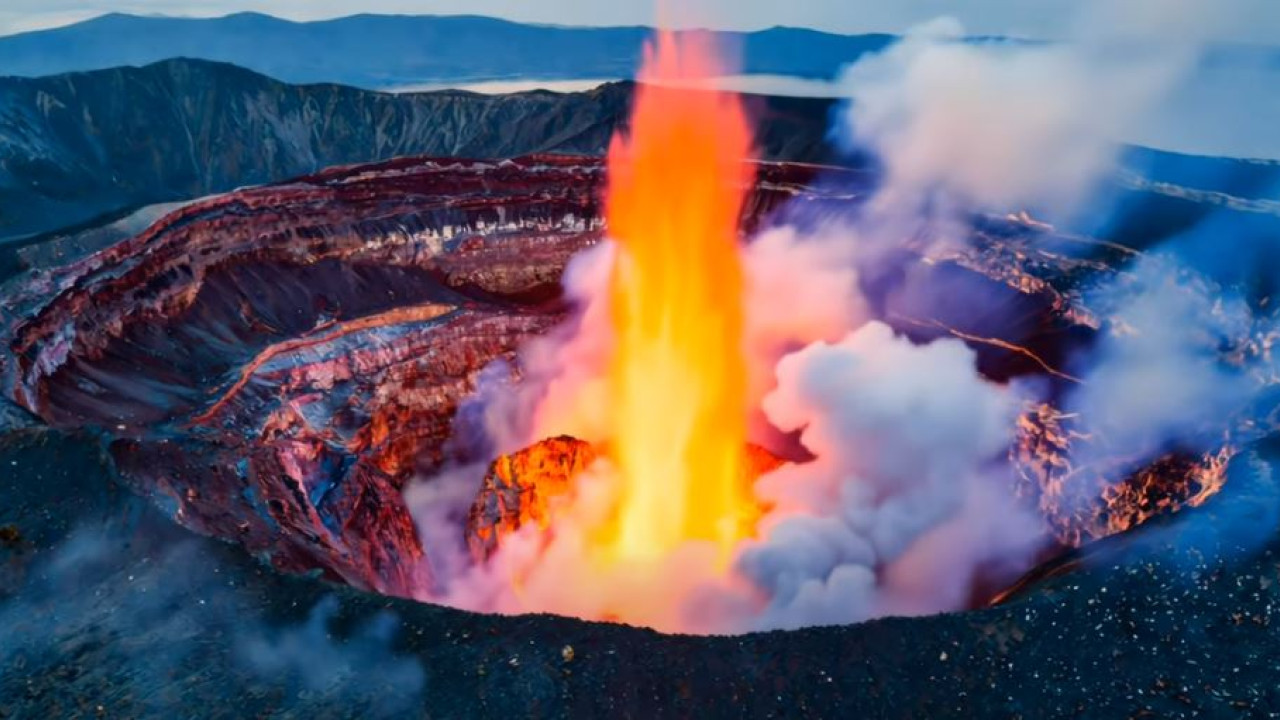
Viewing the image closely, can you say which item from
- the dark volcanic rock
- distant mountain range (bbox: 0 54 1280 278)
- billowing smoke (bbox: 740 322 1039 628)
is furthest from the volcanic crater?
distant mountain range (bbox: 0 54 1280 278)

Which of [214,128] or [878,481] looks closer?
[878,481]

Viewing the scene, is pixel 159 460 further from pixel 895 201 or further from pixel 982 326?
pixel 895 201

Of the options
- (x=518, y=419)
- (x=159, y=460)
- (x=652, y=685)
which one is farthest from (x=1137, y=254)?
(x=159, y=460)

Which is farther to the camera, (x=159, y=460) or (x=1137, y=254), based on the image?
(x=1137, y=254)

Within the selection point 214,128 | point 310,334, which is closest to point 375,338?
point 310,334

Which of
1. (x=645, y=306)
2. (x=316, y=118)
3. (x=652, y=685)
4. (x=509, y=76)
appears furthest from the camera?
(x=509, y=76)

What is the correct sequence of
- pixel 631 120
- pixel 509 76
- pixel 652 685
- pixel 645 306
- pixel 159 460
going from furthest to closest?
pixel 509 76 → pixel 631 120 → pixel 645 306 → pixel 159 460 → pixel 652 685

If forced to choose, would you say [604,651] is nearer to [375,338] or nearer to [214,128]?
[375,338]
